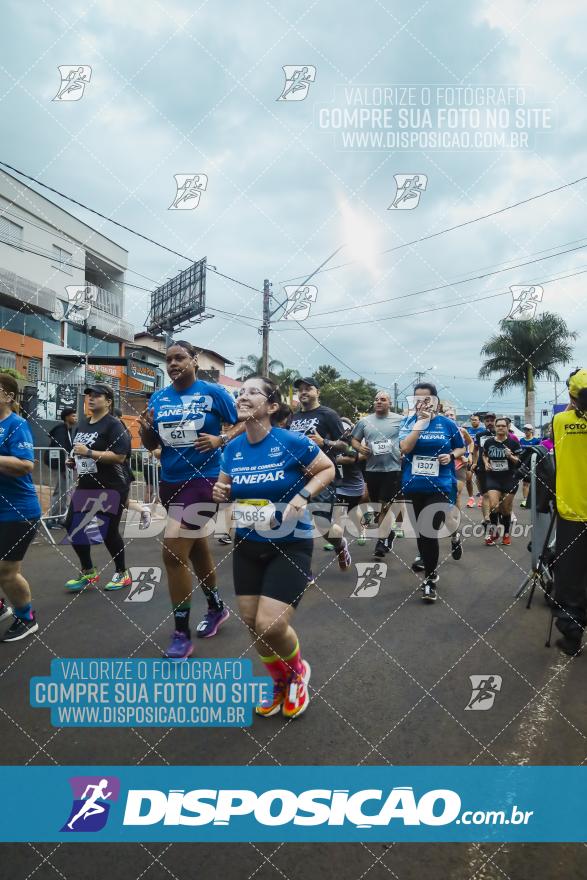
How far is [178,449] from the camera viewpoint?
12.4ft

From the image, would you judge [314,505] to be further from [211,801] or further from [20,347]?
[20,347]

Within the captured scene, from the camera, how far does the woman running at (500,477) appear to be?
7.68 m

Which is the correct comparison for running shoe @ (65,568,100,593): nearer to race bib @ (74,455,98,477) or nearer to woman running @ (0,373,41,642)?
race bib @ (74,455,98,477)

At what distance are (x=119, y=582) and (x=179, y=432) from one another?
243 centimetres

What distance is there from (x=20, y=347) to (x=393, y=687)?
87.5 feet

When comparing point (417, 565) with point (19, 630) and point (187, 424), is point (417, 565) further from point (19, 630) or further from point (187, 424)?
point (19, 630)

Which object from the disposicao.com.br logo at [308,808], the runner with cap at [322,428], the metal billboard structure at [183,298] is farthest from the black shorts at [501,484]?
the metal billboard structure at [183,298]

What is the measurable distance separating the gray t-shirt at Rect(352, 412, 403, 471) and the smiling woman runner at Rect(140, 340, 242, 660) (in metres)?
3.24

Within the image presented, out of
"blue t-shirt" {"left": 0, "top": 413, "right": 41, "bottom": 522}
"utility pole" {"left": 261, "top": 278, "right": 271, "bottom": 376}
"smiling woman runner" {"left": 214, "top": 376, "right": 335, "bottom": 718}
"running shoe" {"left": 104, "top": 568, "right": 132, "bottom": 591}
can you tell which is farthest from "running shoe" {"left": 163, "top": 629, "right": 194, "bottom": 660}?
"utility pole" {"left": 261, "top": 278, "right": 271, "bottom": 376}

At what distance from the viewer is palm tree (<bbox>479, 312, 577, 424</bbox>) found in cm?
2061

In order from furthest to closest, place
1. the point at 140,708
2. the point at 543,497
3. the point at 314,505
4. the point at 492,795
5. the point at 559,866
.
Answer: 1. the point at 314,505
2. the point at 543,497
3. the point at 140,708
4. the point at 492,795
5. the point at 559,866

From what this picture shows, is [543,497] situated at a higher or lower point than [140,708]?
higher

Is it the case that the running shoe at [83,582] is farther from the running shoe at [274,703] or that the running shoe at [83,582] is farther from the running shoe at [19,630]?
the running shoe at [274,703]

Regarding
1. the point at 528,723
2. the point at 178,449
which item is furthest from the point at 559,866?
the point at 178,449
